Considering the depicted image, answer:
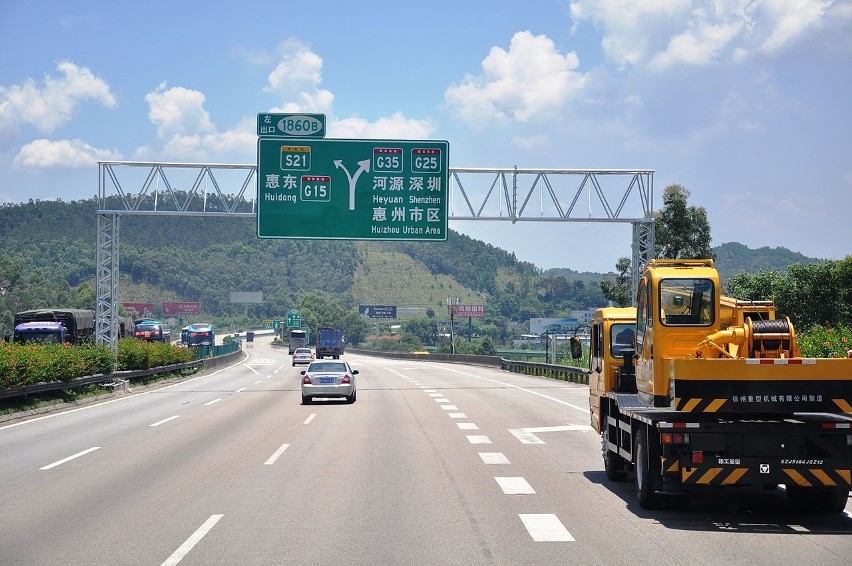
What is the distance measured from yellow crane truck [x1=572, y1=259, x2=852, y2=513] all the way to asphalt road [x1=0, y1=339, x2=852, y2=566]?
516 millimetres

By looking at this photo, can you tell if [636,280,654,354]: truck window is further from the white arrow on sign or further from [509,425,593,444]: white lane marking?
the white arrow on sign

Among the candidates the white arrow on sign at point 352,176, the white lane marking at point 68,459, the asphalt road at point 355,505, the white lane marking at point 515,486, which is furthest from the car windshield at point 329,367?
the white lane marking at point 515,486

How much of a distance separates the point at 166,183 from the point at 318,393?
13.0 meters

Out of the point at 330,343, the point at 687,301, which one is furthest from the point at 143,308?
the point at 687,301

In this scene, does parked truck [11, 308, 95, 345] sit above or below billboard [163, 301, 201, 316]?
below

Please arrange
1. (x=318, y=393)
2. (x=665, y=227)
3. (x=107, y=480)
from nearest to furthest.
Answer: (x=107, y=480)
(x=318, y=393)
(x=665, y=227)

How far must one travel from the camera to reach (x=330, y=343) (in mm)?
91312

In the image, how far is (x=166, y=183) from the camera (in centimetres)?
3888

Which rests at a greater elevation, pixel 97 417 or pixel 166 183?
pixel 166 183

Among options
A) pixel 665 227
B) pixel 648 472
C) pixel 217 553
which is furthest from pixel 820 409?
pixel 665 227

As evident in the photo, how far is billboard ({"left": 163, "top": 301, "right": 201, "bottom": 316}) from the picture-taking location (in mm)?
192125

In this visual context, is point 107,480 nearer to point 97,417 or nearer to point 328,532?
point 328,532

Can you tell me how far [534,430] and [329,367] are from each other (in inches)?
437

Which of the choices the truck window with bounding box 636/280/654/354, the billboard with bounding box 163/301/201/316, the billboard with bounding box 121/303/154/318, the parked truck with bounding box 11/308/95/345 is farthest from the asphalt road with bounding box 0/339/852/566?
the billboard with bounding box 163/301/201/316
